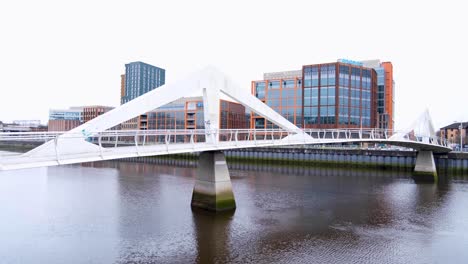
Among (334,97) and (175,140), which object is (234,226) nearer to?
(175,140)

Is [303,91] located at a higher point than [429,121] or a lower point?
higher

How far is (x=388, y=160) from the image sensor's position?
182 ft

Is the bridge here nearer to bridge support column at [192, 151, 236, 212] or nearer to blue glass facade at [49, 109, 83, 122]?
bridge support column at [192, 151, 236, 212]

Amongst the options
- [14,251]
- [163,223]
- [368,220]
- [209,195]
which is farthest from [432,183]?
[14,251]

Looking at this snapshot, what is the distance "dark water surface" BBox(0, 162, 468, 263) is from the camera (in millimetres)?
16016

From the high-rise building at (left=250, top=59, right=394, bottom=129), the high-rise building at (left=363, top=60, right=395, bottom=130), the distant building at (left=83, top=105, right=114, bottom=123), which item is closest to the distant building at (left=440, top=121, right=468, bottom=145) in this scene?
the high-rise building at (left=363, top=60, right=395, bottom=130)

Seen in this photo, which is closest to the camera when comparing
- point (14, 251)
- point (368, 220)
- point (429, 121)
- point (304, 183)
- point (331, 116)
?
point (14, 251)

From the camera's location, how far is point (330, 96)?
72000 millimetres

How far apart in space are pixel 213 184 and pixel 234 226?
3.80m

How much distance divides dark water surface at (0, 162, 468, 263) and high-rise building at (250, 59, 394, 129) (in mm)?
38572

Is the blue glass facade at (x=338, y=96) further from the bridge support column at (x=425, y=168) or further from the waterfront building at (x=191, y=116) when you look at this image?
the bridge support column at (x=425, y=168)

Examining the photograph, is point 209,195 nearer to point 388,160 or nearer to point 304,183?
point 304,183

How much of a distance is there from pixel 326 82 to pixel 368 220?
52.9 m

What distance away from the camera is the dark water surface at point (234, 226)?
16016mm
